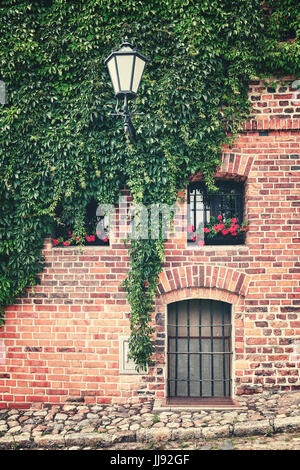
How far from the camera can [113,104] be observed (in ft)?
15.3

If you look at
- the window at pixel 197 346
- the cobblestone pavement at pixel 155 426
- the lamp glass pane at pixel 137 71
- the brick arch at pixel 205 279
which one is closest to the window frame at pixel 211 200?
the brick arch at pixel 205 279

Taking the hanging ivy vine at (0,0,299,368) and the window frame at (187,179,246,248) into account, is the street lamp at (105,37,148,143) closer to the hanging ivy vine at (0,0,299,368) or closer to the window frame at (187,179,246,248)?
the hanging ivy vine at (0,0,299,368)

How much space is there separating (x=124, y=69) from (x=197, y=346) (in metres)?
3.77

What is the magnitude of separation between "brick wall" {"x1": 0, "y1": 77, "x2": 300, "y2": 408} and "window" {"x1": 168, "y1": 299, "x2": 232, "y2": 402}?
0.21 meters

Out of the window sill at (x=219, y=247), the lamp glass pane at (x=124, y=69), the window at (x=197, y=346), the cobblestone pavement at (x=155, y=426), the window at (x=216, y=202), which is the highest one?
the lamp glass pane at (x=124, y=69)

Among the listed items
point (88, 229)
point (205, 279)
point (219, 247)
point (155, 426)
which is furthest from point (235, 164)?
point (155, 426)

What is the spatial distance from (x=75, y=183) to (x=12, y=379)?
2951mm

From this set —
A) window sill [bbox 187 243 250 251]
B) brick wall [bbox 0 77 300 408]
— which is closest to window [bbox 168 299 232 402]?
brick wall [bbox 0 77 300 408]

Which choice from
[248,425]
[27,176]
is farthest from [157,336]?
[27,176]

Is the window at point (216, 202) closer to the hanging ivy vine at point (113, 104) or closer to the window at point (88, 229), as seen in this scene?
the hanging ivy vine at point (113, 104)

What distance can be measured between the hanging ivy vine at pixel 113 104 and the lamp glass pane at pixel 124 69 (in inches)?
41.4

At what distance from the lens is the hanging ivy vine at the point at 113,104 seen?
4.54 m

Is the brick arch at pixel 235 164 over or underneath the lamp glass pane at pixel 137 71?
underneath

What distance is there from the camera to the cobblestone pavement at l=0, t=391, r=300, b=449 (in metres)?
3.75
